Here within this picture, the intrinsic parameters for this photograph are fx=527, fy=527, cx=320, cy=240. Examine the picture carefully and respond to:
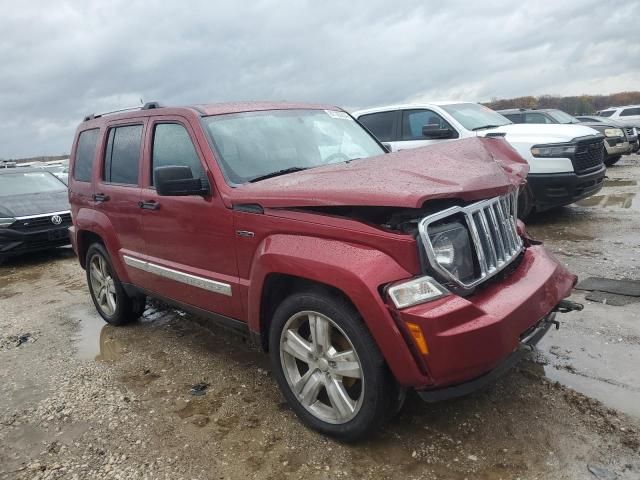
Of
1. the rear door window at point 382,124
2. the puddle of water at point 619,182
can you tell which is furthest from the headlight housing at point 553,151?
the puddle of water at point 619,182

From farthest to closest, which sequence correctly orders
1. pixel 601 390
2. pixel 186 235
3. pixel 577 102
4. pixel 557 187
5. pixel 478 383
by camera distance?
pixel 577 102, pixel 557 187, pixel 186 235, pixel 601 390, pixel 478 383

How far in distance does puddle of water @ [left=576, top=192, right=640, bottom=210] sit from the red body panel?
6.41 m

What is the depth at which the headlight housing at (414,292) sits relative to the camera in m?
2.40

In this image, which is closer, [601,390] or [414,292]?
[414,292]

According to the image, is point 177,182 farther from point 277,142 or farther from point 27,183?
point 27,183

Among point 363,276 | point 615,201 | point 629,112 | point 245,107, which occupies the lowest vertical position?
point 615,201

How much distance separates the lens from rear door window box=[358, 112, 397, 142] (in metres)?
8.91

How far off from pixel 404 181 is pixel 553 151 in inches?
223

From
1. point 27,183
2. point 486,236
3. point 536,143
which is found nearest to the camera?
point 486,236

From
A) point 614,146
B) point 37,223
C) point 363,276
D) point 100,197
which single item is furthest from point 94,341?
point 614,146

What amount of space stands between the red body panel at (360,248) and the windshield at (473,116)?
15.9 feet

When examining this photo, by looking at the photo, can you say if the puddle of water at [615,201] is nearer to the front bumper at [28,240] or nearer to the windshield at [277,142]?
the windshield at [277,142]

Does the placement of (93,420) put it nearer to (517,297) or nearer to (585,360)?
(517,297)

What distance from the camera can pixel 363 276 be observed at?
2455 millimetres
